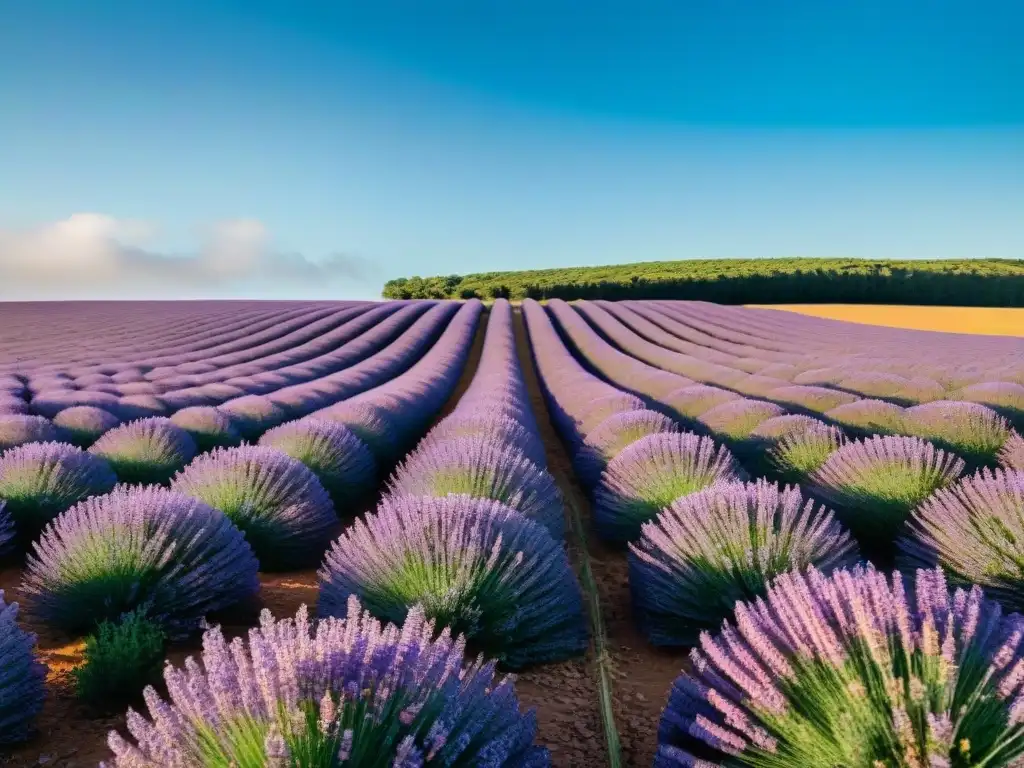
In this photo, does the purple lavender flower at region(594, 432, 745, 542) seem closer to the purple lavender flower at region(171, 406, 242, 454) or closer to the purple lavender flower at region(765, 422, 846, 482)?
the purple lavender flower at region(765, 422, 846, 482)

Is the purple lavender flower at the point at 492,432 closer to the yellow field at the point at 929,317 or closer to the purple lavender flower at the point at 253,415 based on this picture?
the purple lavender flower at the point at 253,415

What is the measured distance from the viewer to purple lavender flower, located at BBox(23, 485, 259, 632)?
10.6ft

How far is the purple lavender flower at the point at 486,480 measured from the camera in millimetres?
3928

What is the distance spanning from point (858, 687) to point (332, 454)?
15.2 feet

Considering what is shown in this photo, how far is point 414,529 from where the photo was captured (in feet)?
9.84

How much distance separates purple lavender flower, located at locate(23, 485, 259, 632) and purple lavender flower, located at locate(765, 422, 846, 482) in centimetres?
389

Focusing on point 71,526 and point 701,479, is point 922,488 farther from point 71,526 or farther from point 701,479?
point 71,526

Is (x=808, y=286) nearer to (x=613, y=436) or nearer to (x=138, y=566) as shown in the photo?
(x=613, y=436)

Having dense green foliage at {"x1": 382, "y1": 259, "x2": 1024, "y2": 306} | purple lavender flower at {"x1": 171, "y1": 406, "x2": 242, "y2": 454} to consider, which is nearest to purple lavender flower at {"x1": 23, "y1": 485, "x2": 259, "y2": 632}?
purple lavender flower at {"x1": 171, "y1": 406, "x2": 242, "y2": 454}

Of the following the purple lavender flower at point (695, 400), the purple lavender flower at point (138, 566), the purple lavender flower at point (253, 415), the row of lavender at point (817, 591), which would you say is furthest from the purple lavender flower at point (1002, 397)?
the purple lavender flower at point (253, 415)

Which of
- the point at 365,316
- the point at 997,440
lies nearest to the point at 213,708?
the point at 997,440

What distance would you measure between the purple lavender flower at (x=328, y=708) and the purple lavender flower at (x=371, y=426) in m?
4.92

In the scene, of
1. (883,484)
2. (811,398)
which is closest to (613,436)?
(883,484)

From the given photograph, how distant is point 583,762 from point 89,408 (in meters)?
6.84
